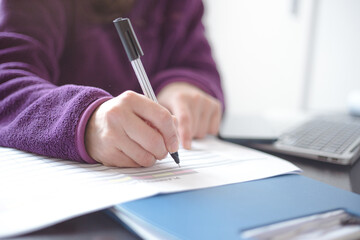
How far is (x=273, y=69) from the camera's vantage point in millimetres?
1466

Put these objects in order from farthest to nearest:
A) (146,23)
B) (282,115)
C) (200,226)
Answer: (282,115)
(146,23)
(200,226)

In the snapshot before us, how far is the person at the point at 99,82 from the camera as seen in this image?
0.32m

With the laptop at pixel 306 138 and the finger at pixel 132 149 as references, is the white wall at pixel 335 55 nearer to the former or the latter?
the laptop at pixel 306 138

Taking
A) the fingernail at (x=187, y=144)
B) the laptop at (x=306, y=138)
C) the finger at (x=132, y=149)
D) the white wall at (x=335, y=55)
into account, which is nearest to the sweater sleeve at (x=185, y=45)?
the laptop at (x=306, y=138)

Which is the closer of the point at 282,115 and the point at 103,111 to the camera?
the point at 103,111

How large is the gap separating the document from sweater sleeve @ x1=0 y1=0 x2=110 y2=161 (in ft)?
0.06

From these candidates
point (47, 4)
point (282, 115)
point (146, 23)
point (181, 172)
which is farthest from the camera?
point (282, 115)

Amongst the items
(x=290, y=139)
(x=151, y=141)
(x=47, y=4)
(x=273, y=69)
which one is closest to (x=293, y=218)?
(x=151, y=141)

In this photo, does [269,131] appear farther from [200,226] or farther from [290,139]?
[200,226]

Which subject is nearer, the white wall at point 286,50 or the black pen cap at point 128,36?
the black pen cap at point 128,36

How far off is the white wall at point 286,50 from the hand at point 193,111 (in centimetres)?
72

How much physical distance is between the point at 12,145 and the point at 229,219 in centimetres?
24

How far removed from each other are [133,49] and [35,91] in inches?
4.4

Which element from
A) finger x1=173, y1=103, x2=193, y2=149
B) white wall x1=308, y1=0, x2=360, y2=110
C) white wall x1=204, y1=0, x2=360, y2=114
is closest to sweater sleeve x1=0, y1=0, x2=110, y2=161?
finger x1=173, y1=103, x2=193, y2=149
